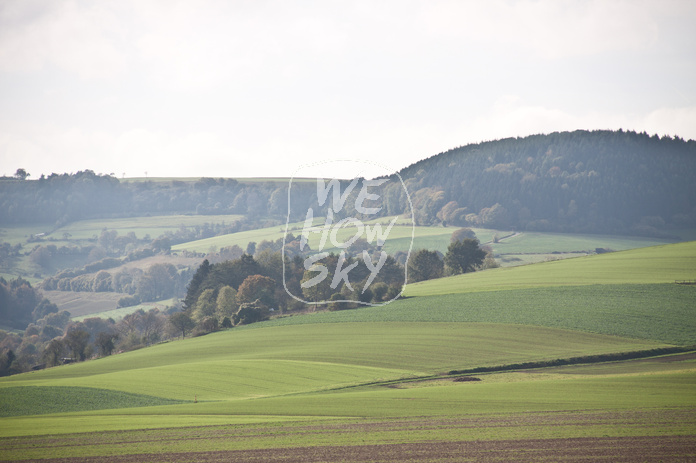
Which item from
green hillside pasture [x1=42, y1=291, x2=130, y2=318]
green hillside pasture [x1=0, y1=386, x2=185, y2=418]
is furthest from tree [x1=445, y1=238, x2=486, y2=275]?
green hillside pasture [x1=42, y1=291, x2=130, y2=318]

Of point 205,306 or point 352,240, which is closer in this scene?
point 352,240

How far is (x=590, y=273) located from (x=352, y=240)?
1271 inches

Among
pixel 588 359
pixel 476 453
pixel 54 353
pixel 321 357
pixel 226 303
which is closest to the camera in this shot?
pixel 476 453

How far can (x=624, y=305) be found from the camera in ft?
173

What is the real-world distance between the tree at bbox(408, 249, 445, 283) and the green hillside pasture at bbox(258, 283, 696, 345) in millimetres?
27742

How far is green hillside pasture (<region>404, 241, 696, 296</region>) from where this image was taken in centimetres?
6400

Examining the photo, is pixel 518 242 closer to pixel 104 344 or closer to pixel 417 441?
pixel 104 344

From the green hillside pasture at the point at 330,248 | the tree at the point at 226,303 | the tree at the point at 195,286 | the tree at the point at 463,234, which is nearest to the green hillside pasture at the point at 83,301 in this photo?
the green hillside pasture at the point at 330,248

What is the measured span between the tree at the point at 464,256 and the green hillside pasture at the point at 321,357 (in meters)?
39.7

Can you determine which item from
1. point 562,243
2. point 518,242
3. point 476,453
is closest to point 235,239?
point 518,242

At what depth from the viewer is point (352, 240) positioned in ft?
179

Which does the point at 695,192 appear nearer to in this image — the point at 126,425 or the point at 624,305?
the point at 624,305

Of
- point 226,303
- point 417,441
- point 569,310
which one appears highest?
point 569,310

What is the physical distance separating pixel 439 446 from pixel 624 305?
124 ft
